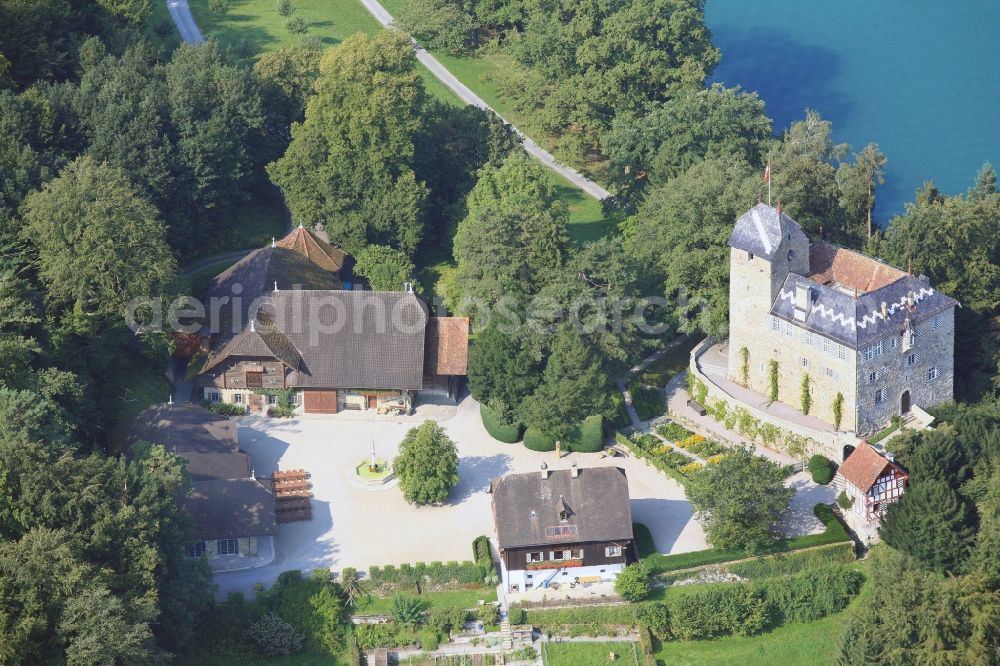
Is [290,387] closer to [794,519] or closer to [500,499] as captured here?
[500,499]

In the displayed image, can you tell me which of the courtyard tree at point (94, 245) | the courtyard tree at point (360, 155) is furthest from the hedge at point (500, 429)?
the courtyard tree at point (94, 245)

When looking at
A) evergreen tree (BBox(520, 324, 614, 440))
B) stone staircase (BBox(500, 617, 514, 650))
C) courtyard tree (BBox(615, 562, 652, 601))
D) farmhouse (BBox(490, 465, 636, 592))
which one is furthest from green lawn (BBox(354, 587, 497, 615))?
evergreen tree (BBox(520, 324, 614, 440))

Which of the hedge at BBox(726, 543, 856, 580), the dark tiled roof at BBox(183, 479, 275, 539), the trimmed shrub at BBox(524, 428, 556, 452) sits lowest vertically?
the hedge at BBox(726, 543, 856, 580)

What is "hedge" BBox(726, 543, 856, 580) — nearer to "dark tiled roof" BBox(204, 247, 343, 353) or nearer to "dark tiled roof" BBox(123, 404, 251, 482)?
"dark tiled roof" BBox(123, 404, 251, 482)

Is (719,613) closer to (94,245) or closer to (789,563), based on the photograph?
(789,563)

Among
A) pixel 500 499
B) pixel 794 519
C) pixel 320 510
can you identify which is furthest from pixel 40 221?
pixel 794 519

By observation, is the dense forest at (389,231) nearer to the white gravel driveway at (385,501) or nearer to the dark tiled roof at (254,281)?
the dark tiled roof at (254,281)

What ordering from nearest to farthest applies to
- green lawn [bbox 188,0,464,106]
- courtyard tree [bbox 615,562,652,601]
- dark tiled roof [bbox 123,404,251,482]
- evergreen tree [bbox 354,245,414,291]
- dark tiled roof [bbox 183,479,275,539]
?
courtyard tree [bbox 615,562,652,601]
dark tiled roof [bbox 183,479,275,539]
dark tiled roof [bbox 123,404,251,482]
evergreen tree [bbox 354,245,414,291]
green lawn [bbox 188,0,464,106]
